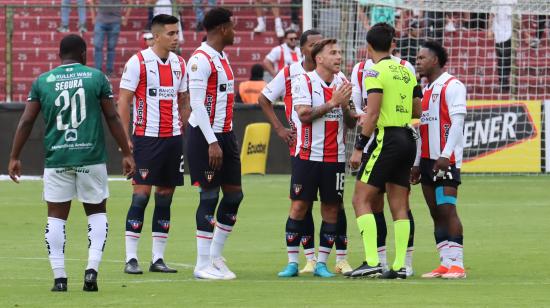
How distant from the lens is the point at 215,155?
1102cm

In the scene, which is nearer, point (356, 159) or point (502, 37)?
point (356, 159)

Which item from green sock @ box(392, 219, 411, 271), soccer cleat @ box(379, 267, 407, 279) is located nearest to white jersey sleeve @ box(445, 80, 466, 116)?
green sock @ box(392, 219, 411, 271)

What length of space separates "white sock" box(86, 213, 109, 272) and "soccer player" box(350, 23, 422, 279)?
7.34 ft

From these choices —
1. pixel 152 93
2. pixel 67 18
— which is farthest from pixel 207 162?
pixel 67 18

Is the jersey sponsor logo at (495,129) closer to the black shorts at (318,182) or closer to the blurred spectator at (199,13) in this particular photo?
the blurred spectator at (199,13)

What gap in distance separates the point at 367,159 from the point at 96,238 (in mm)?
2484

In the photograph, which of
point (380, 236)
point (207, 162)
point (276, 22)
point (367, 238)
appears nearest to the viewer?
point (367, 238)

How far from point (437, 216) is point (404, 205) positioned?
0.62 meters

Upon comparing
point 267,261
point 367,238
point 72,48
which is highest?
point 72,48

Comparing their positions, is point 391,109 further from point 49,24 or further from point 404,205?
point 49,24

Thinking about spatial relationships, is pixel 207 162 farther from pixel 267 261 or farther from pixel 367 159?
pixel 267 261

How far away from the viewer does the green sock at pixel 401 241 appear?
10859mm

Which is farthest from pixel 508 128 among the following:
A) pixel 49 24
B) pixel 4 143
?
pixel 49 24

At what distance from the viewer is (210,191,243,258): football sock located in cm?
1148
